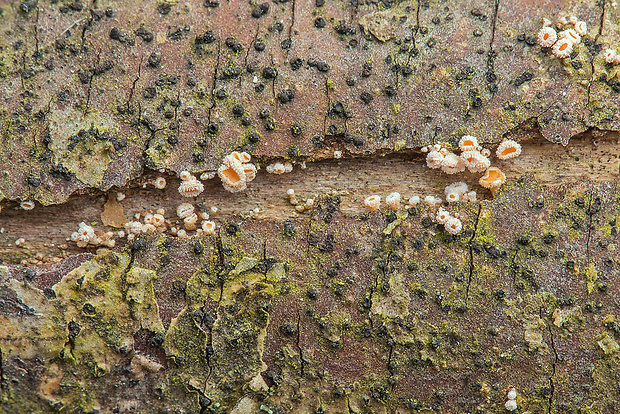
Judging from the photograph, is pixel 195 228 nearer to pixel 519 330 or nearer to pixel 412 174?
pixel 412 174

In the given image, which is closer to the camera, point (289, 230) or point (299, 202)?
point (289, 230)

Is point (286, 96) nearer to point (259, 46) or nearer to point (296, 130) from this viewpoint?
point (296, 130)

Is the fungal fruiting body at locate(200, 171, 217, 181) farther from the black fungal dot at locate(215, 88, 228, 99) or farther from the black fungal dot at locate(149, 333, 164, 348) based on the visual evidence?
the black fungal dot at locate(149, 333, 164, 348)

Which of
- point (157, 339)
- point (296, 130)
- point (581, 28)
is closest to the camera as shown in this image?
point (157, 339)

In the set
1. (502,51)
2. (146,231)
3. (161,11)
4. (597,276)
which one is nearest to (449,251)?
(597,276)

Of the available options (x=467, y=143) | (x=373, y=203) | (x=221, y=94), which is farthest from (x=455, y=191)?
(x=221, y=94)

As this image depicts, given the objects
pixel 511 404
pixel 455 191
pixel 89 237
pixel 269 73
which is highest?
pixel 269 73

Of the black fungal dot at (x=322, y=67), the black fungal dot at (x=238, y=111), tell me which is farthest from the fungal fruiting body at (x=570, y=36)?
the black fungal dot at (x=238, y=111)
